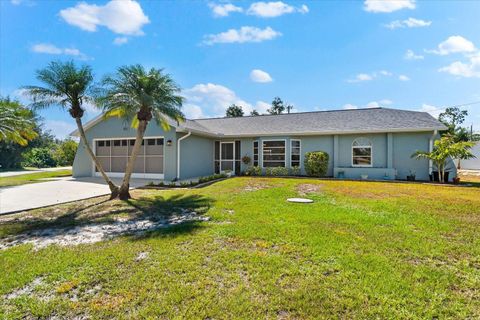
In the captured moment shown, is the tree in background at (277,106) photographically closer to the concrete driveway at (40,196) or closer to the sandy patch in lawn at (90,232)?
the concrete driveway at (40,196)

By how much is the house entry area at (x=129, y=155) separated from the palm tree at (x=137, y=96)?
225 inches

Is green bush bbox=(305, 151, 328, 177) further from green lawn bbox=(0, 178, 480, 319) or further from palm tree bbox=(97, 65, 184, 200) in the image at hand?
palm tree bbox=(97, 65, 184, 200)

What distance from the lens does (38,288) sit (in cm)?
364

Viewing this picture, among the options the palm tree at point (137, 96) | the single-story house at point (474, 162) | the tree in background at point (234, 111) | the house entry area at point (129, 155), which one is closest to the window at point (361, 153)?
the palm tree at point (137, 96)

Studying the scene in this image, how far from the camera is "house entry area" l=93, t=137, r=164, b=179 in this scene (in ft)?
53.9

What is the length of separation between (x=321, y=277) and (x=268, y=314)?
1142 mm

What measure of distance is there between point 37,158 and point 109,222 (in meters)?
32.3

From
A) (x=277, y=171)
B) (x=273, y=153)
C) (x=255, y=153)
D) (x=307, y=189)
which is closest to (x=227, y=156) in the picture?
(x=255, y=153)

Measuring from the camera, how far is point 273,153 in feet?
60.1

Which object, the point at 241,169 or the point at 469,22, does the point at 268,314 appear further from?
the point at 241,169

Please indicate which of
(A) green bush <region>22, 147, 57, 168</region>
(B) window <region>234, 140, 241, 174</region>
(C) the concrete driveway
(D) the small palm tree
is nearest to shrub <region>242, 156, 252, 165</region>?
(B) window <region>234, 140, 241, 174</region>

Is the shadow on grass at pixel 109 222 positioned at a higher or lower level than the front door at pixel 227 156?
lower

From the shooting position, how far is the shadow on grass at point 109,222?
5.88m

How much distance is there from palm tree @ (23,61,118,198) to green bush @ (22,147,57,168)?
26.7 meters
